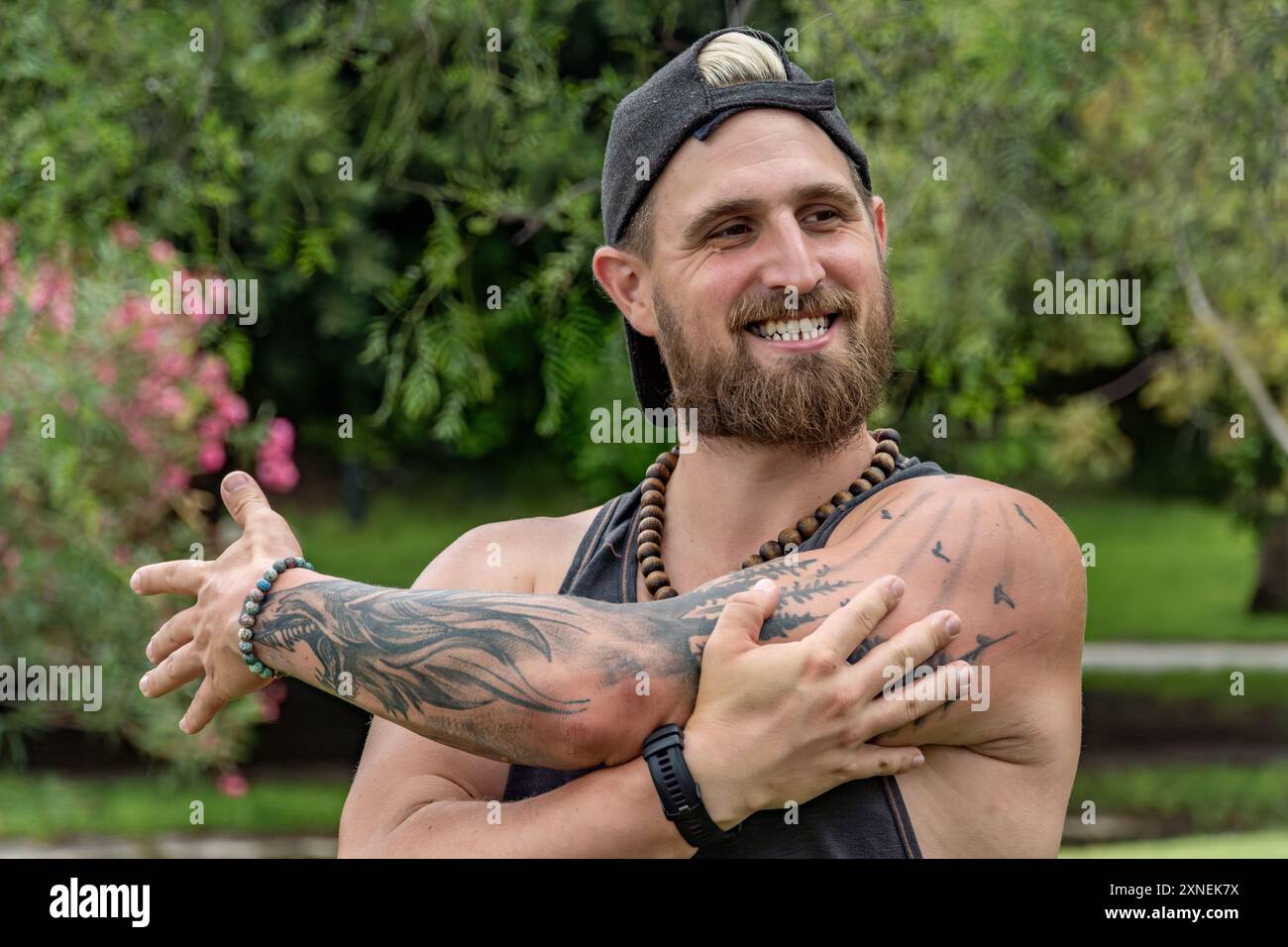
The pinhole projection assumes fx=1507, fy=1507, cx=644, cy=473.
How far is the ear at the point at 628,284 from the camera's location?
2627 millimetres

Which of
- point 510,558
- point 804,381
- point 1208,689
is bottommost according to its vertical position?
point 1208,689

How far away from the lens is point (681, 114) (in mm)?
2438

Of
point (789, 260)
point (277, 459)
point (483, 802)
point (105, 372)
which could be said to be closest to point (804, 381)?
point (789, 260)

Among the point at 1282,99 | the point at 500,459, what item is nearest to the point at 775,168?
the point at 1282,99

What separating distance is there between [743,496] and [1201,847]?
7297 mm

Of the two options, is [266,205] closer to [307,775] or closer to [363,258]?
[363,258]

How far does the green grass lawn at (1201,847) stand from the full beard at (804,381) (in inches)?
233

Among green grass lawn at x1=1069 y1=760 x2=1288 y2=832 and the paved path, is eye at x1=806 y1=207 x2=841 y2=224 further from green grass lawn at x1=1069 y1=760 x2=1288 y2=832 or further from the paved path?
the paved path

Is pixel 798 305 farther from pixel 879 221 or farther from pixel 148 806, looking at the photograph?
pixel 148 806

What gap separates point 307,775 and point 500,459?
10.8ft

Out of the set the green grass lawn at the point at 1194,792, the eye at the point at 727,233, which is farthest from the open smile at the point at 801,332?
the green grass lawn at the point at 1194,792

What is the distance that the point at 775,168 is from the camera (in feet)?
7.74

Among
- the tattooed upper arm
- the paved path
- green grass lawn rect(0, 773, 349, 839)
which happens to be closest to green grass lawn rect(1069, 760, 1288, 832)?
the paved path

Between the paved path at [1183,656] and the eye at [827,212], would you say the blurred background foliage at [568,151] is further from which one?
the paved path at [1183,656]
